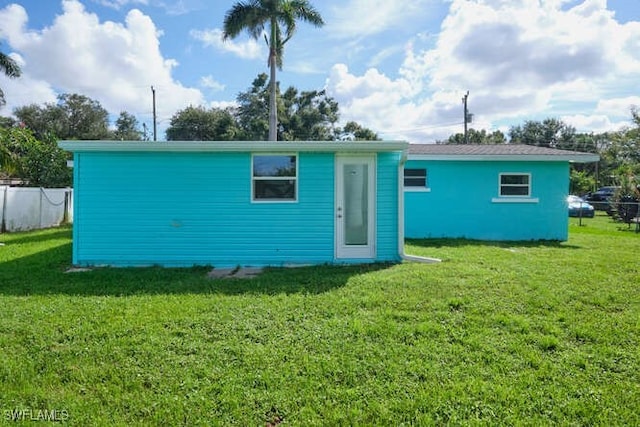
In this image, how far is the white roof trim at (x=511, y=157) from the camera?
10.4 meters

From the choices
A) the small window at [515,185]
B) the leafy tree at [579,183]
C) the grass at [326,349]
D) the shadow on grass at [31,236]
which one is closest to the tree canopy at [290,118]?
the leafy tree at [579,183]

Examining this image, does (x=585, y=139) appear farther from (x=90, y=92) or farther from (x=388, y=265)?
(x=90, y=92)

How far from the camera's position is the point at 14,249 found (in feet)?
28.8

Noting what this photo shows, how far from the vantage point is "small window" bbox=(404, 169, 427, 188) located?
10977mm

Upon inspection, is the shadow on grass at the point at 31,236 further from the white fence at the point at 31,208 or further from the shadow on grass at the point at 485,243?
the shadow on grass at the point at 485,243

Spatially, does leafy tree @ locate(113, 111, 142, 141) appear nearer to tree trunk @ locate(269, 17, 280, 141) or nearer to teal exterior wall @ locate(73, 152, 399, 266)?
tree trunk @ locate(269, 17, 280, 141)

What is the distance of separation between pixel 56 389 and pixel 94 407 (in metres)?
0.46

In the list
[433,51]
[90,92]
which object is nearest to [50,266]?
[433,51]

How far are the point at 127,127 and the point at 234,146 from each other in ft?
125

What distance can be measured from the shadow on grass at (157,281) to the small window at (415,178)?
4.76 meters

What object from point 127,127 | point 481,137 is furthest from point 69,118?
point 481,137

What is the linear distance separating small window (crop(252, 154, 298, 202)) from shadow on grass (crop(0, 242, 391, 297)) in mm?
1431

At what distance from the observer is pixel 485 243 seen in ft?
32.2

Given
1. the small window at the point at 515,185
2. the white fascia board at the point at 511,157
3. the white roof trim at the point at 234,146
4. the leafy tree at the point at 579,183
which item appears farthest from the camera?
the leafy tree at the point at 579,183
